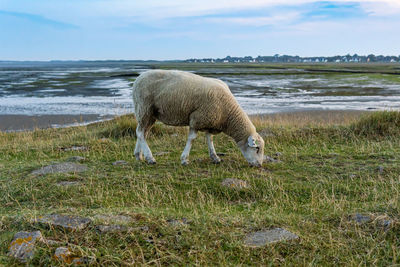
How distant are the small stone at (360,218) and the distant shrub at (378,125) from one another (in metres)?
6.62

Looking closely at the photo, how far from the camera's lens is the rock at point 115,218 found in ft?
15.3

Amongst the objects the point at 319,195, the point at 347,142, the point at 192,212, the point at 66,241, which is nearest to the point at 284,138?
the point at 347,142

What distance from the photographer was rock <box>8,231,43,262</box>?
397 centimetres

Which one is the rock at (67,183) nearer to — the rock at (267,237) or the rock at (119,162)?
the rock at (119,162)

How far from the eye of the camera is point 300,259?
13.1ft

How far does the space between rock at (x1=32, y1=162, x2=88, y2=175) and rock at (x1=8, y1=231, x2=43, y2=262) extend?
11.1 ft

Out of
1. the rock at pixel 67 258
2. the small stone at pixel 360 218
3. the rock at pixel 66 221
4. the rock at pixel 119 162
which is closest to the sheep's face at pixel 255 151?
the rock at pixel 119 162

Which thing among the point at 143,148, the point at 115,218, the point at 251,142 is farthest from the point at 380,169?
the point at 115,218

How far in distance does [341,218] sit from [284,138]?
6.15 m

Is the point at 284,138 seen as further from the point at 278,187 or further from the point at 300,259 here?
the point at 300,259

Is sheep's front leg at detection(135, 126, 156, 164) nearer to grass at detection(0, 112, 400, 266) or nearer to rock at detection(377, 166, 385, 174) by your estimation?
grass at detection(0, 112, 400, 266)

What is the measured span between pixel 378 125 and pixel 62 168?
29.4ft

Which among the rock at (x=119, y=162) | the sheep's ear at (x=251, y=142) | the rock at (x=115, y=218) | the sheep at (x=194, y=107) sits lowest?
the rock at (x=119, y=162)

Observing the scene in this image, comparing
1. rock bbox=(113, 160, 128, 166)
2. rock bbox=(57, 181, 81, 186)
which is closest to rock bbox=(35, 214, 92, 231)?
rock bbox=(57, 181, 81, 186)
